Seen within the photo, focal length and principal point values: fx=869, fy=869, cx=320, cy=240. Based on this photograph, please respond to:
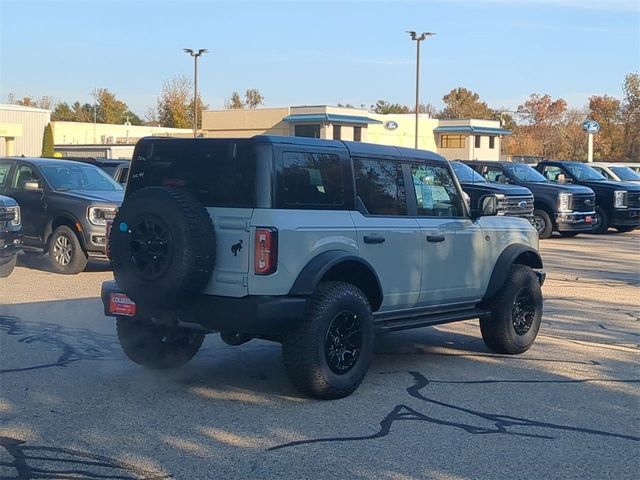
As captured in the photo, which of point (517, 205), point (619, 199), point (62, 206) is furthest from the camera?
point (619, 199)

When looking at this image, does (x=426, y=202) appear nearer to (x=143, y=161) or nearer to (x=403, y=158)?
(x=403, y=158)

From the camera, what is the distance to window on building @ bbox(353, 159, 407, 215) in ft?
23.7

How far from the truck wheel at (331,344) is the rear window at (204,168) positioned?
→ 3.15 feet

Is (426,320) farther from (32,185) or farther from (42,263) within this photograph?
(42,263)

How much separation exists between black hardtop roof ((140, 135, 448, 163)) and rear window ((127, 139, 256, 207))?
0.15 ft

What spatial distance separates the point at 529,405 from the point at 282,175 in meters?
2.56

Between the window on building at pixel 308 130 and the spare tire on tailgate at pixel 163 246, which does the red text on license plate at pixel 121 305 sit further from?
the window on building at pixel 308 130

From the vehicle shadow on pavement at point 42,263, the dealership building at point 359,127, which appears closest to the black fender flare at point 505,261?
the vehicle shadow on pavement at point 42,263

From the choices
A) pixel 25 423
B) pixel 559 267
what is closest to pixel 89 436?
pixel 25 423

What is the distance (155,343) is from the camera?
7.43 m

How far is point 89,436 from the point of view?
18.5ft

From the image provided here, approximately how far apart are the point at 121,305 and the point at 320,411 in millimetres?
1821

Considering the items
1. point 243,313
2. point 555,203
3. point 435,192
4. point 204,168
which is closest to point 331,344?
point 243,313

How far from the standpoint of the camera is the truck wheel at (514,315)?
8.34m
